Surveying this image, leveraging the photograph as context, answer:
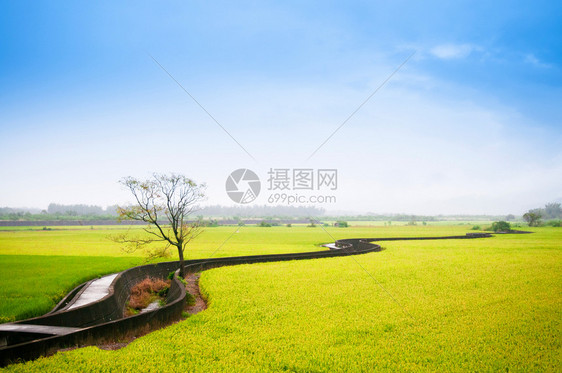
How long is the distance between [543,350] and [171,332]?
908cm

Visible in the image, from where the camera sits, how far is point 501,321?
9.63m

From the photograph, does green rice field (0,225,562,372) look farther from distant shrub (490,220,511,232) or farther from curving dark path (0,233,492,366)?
distant shrub (490,220,511,232)

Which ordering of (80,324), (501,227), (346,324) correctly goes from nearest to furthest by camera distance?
(346,324)
(80,324)
(501,227)

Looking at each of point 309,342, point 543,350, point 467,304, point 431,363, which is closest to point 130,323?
point 309,342

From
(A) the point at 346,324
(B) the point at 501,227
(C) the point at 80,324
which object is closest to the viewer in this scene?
(A) the point at 346,324

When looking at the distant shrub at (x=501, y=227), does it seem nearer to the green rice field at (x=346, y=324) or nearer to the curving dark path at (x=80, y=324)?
the green rice field at (x=346, y=324)

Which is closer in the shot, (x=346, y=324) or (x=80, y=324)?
(x=346, y=324)

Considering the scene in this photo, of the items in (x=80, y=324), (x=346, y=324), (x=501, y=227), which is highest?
(x=501, y=227)

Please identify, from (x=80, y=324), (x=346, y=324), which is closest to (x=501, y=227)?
(x=346, y=324)

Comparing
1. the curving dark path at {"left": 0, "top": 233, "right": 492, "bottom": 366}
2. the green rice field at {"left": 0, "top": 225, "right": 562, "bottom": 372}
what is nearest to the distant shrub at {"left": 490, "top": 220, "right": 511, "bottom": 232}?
the green rice field at {"left": 0, "top": 225, "right": 562, "bottom": 372}

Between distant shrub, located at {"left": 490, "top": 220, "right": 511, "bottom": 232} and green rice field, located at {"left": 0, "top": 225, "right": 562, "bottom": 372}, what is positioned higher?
distant shrub, located at {"left": 490, "top": 220, "right": 511, "bottom": 232}

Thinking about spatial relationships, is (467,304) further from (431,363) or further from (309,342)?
(309,342)

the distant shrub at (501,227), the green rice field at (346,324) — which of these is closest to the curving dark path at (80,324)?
the green rice field at (346,324)

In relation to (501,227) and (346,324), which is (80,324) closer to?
(346,324)
